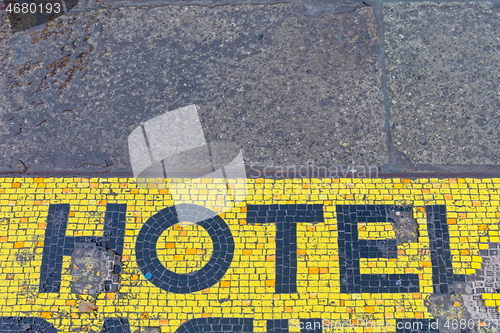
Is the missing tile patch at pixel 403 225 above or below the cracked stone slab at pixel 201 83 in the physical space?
below

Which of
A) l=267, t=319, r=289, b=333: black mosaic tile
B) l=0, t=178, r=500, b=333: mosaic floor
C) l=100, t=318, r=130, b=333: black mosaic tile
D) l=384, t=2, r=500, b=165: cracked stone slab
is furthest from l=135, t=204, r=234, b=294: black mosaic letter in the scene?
l=384, t=2, r=500, b=165: cracked stone slab

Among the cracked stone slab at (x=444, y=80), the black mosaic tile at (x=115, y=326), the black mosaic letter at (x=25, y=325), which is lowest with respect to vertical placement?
the black mosaic tile at (x=115, y=326)

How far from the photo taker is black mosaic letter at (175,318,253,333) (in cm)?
425

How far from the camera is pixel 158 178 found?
15.7 ft

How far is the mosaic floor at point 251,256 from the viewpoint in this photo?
4277mm

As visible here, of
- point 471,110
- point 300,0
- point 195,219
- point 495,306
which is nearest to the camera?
point 495,306

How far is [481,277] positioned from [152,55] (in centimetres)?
465

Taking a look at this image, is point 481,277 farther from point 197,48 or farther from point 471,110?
point 197,48

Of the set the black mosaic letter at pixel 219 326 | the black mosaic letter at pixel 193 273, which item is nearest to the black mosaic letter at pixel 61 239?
the black mosaic letter at pixel 193 273

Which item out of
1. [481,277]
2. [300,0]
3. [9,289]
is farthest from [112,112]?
[481,277]

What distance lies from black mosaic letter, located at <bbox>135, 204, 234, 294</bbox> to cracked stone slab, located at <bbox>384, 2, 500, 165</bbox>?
7.74ft

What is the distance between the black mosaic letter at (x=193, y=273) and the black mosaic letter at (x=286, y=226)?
390mm

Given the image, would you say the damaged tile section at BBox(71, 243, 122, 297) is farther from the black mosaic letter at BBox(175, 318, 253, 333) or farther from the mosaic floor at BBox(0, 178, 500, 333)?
the black mosaic letter at BBox(175, 318, 253, 333)

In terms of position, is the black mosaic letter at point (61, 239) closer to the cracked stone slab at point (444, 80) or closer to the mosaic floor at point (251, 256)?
the mosaic floor at point (251, 256)
